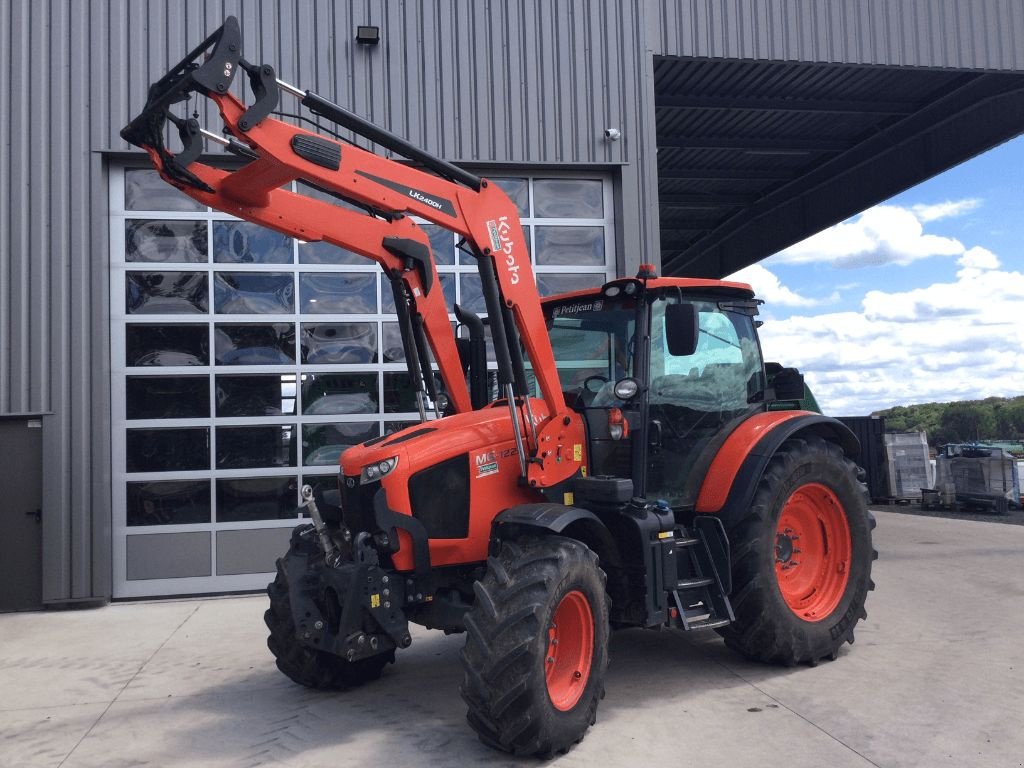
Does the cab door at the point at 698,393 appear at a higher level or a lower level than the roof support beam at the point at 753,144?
lower

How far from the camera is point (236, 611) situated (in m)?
8.75

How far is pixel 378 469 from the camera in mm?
4934

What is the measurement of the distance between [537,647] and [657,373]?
2105 millimetres

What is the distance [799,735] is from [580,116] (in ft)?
25.0

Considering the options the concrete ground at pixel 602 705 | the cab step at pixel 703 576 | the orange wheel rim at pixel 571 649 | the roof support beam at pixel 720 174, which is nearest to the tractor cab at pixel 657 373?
the cab step at pixel 703 576

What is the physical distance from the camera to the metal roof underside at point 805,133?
12.2 m

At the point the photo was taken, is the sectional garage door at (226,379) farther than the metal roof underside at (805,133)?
No

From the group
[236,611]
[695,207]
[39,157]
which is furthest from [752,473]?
[695,207]

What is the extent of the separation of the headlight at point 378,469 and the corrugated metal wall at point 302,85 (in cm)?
554

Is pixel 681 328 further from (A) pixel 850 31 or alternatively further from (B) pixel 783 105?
(B) pixel 783 105

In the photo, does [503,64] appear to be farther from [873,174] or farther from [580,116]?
[873,174]

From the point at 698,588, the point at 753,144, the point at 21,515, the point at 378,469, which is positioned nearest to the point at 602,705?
the point at 698,588

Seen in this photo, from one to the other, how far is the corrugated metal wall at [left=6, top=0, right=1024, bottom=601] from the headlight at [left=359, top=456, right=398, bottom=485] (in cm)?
554

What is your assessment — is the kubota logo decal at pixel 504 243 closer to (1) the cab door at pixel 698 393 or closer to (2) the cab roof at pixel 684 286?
(2) the cab roof at pixel 684 286
